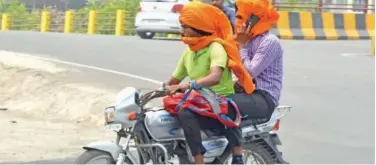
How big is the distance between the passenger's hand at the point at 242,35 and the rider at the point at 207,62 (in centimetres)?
28

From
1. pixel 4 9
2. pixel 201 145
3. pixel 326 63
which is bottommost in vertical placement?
pixel 4 9

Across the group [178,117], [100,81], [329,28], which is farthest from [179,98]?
[329,28]

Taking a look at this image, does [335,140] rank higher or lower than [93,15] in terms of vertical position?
higher

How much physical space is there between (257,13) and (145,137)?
125 cm

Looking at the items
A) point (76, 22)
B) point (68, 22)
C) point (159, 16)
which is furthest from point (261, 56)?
point (76, 22)

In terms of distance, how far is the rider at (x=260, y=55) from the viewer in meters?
6.36

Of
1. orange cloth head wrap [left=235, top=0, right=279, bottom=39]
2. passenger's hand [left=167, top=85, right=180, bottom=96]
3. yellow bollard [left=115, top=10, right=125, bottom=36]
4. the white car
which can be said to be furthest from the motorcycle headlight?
yellow bollard [left=115, top=10, right=125, bottom=36]

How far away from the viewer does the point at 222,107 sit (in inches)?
240

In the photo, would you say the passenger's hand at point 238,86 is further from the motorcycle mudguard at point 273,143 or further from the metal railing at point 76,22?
the metal railing at point 76,22

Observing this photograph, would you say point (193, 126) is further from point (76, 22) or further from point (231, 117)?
point (76, 22)

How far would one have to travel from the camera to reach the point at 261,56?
640cm

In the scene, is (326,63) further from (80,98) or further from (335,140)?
(335,140)

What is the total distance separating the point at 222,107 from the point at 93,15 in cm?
2568

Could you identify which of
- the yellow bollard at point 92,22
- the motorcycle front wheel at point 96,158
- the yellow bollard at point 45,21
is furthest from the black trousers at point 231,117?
the yellow bollard at point 45,21
